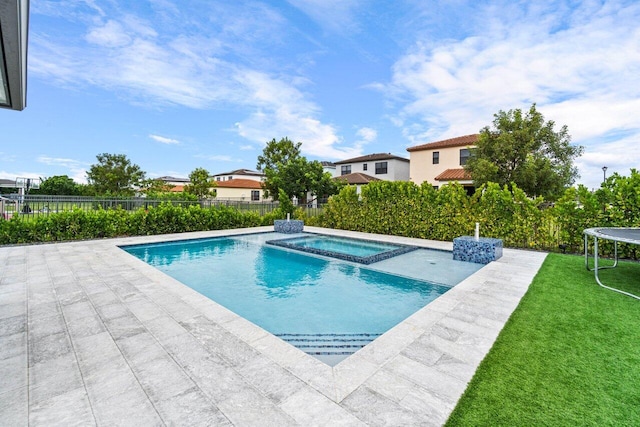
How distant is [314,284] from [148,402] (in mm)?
4562

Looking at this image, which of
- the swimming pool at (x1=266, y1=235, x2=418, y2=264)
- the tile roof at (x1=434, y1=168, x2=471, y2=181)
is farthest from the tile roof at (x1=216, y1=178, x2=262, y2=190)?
the swimming pool at (x1=266, y1=235, x2=418, y2=264)

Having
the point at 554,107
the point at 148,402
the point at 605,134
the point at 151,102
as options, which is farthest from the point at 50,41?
the point at 605,134

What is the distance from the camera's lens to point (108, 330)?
3514mm

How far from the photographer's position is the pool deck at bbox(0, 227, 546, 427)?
2148 mm

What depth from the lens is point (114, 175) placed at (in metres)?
28.3

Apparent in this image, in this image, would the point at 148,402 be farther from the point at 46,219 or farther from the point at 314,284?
the point at 46,219

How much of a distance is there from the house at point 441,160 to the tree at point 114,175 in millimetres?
27623

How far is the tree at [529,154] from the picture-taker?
16.2 metres

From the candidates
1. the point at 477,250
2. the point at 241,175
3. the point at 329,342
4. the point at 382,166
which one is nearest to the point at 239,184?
the point at 241,175

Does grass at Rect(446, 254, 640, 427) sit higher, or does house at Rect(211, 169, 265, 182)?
house at Rect(211, 169, 265, 182)

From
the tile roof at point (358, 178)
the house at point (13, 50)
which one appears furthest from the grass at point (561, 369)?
the tile roof at point (358, 178)

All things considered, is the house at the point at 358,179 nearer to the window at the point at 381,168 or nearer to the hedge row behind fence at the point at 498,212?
the window at the point at 381,168

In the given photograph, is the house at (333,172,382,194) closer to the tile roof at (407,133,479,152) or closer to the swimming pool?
the tile roof at (407,133,479,152)

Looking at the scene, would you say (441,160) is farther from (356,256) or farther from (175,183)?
(175,183)
